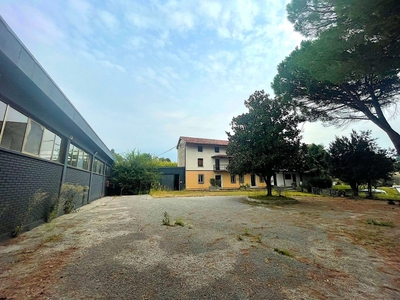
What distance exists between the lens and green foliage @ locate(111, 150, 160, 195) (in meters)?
18.0

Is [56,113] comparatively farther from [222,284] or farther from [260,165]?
[260,165]

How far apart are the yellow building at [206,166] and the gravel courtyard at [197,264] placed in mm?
21533

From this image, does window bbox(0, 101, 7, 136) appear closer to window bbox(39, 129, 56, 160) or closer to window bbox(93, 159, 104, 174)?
window bbox(39, 129, 56, 160)

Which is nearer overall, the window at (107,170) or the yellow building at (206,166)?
the window at (107,170)

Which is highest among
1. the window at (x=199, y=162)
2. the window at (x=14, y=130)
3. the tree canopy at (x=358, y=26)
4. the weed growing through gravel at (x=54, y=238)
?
the tree canopy at (x=358, y=26)

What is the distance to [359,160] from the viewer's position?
53.2 feet

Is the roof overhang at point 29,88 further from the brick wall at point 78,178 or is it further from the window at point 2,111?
the brick wall at point 78,178

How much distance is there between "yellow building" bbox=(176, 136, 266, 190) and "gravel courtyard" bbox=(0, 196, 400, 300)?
21.5 m

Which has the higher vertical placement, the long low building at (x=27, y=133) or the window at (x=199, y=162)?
the window at (x=199, y=162)

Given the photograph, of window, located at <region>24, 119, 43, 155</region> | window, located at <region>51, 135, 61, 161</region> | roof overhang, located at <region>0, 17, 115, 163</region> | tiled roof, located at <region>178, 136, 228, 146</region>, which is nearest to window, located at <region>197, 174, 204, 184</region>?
tiled roof, located at <region>178, 136, 228, 146</region>

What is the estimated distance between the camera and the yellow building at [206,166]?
26219mm

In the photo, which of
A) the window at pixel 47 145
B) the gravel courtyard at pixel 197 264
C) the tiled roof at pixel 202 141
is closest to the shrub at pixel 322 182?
the tiled roof at pixel 202 141

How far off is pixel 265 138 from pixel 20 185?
11372 millimetres

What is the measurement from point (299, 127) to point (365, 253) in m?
9.84
